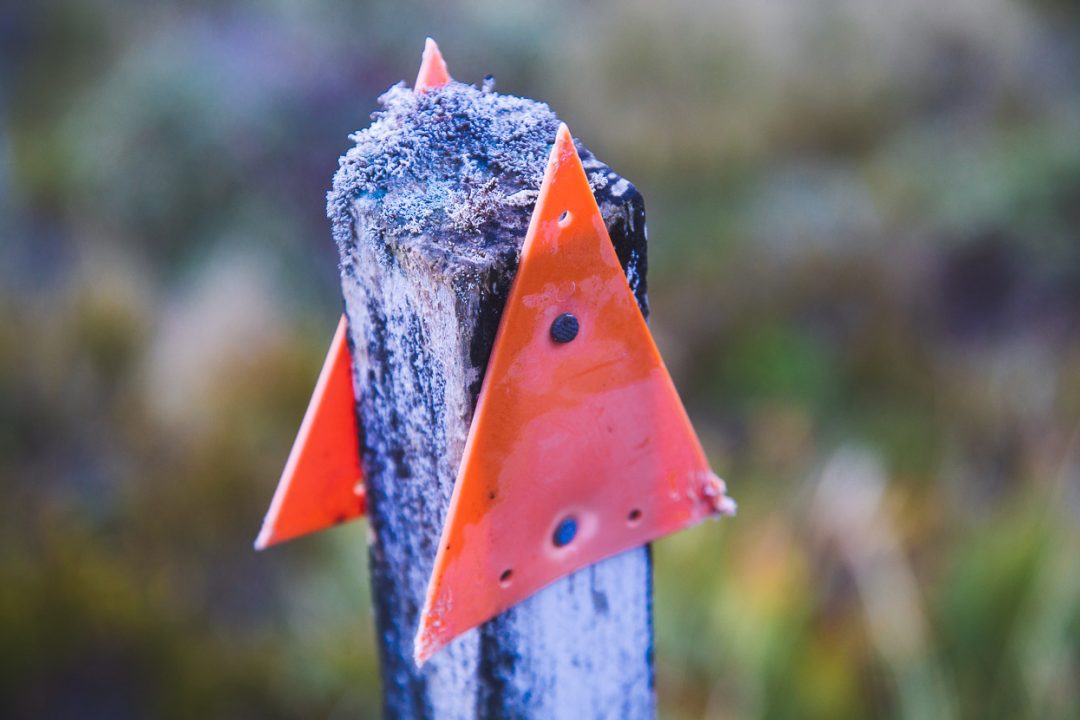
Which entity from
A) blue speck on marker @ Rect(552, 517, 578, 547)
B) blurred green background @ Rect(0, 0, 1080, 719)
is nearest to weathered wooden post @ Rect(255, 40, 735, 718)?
blue speck on marker @ Rect(552, 517, 578, 547)

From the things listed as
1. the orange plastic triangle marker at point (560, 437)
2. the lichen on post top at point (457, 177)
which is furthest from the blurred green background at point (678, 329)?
the lichen on post top at point (457, 177)

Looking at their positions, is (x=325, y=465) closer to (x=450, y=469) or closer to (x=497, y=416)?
(x=450, y=469)

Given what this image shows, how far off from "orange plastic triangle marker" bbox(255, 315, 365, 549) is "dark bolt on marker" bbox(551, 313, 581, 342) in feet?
0.95

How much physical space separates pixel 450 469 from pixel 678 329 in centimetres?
432

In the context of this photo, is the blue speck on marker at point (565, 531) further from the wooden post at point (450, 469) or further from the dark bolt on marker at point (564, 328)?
the dark bolt on marker at point (564, 328)

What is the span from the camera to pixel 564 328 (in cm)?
98

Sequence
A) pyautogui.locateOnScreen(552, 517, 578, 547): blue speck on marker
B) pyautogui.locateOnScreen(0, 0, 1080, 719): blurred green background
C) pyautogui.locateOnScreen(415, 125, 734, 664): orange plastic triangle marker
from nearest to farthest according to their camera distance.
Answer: pyautogui.locateOnScreen(415, 125, 734, 664): orange plastic triangle marker, pyautogui.locateOnScreen(552, 517, 578, 547): blue speck on marker, pyautogui.locateOnScreen(0, 0, 1080, 719): blurred green background

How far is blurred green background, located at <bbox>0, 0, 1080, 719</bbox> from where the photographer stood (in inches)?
119

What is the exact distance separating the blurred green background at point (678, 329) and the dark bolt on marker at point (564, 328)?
198 cm

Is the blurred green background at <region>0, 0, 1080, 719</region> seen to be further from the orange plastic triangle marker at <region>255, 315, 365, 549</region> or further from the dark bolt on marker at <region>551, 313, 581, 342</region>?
the dark bolt on marker at <region>551, 313, 581, 342</region>

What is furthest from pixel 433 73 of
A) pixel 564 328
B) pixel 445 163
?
pixel 564 328

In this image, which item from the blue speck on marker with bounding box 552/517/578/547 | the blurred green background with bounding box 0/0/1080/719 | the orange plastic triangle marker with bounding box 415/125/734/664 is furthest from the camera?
the blurred green background with bounding box 0/0/1080/719

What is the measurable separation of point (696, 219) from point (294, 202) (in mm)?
2527

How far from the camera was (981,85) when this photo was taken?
25.2ft
